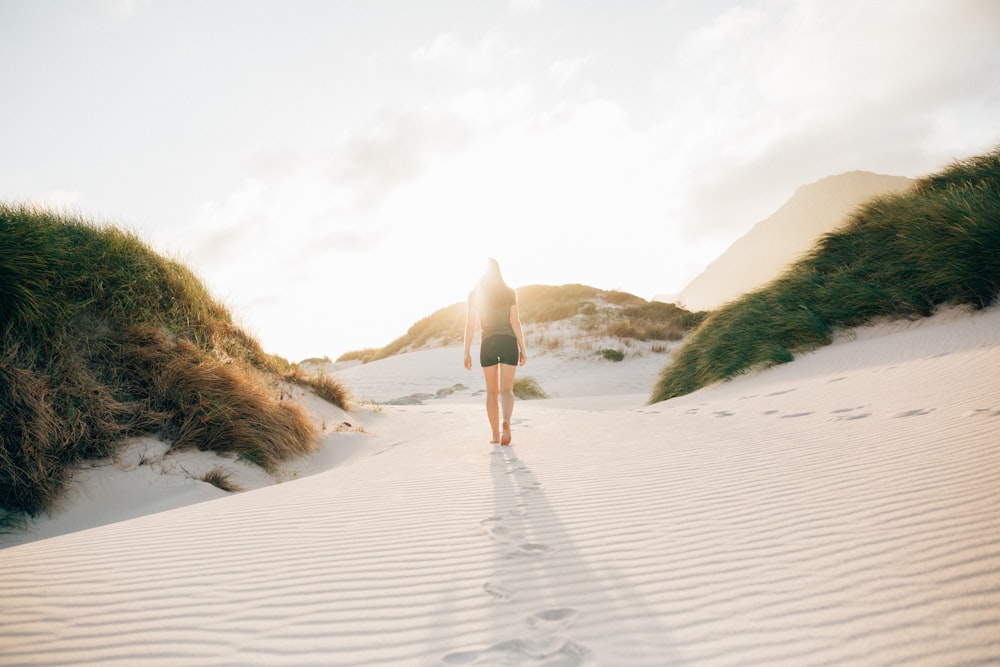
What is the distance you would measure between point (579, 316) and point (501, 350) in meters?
17.4

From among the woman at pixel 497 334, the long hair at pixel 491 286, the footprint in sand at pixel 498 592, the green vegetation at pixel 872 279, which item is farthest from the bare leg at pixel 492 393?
the green vegetation at pixel 872 279

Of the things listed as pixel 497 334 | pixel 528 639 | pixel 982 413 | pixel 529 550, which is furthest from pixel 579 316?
pixel 528 639

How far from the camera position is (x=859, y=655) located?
1.47m

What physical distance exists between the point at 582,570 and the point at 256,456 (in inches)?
171

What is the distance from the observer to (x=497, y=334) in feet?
16.5

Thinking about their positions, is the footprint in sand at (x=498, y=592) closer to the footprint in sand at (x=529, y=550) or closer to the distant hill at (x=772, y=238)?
the footprint in sand at (x=529, y=550)

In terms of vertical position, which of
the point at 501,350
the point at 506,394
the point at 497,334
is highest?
the point at 497,334

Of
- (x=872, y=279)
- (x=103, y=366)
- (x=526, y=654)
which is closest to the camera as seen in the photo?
(x=526, y=654)

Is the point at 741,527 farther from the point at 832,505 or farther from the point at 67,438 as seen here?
the point at 67,438

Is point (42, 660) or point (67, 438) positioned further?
point (67, 438)

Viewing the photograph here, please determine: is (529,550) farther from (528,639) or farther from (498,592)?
(528,639)

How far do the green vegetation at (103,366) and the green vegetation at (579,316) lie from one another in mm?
12981

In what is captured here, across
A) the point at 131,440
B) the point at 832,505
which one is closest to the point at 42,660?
the point at 832,505

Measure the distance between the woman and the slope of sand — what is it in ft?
3.54
